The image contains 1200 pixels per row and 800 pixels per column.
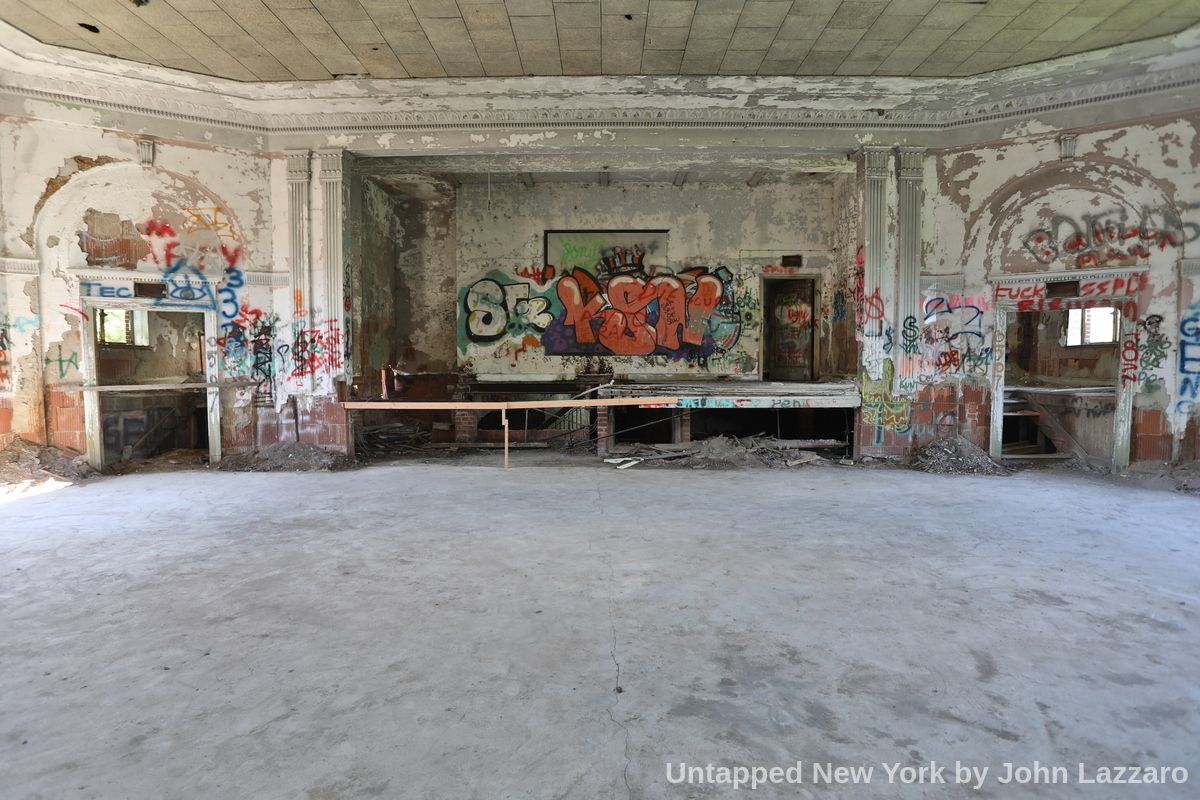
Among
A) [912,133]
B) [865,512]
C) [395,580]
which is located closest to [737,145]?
[912,133]

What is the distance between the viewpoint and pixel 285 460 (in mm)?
8367

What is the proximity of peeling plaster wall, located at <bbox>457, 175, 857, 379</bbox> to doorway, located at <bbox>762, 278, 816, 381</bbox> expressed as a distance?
1354 mm

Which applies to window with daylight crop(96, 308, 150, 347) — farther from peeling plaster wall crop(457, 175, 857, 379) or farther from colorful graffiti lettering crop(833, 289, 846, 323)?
colorful graffiti lettering crop(833, 289, 846, 323)

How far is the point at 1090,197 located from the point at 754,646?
7.95 m

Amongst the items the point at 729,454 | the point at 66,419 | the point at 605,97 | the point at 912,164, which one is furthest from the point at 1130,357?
the point at 66,419

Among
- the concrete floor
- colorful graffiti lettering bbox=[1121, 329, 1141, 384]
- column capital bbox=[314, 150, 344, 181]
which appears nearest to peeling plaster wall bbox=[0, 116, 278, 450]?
column capital bbox=[314, 150, 344, 181]

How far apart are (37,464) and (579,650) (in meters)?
7.82

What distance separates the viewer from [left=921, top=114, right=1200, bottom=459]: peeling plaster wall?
7.26m

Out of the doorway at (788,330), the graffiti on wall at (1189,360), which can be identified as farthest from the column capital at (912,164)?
the doorway at (788,330)

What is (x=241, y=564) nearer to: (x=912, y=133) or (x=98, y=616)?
(x=98, y=616)

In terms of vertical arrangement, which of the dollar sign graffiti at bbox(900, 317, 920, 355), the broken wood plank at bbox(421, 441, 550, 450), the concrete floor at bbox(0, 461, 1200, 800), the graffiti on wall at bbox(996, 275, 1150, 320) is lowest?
the concrete floor at bbox(0, 461, 1200, 800)

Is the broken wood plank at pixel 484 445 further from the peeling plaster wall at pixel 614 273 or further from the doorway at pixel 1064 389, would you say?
the doorway at pixel 1064 389

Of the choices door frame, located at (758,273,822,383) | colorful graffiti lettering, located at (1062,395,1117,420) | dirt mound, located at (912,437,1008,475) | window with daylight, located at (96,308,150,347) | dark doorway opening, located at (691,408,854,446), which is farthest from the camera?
door frame, located at (758,273,822,383)

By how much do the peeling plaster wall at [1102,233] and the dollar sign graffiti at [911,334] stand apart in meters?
0.11
